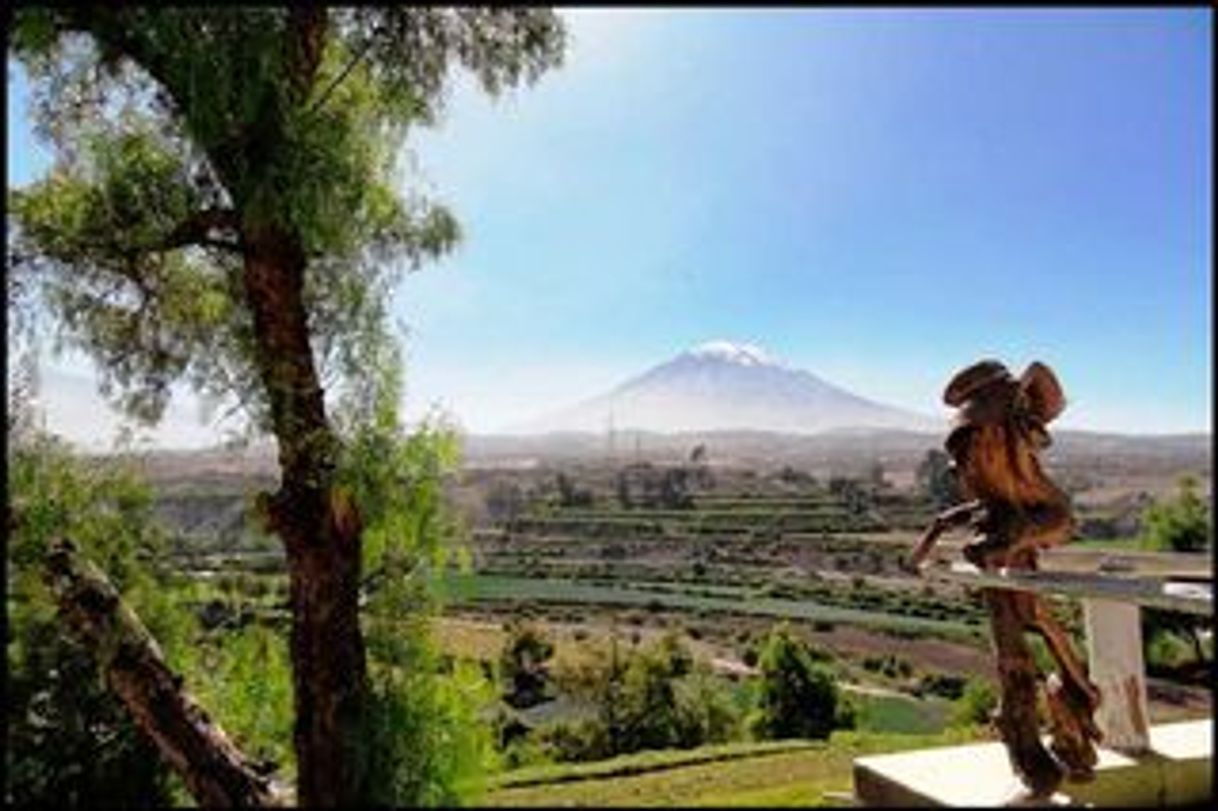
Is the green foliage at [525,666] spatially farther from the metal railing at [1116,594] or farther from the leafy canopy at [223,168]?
the metal railing at [1116,594]

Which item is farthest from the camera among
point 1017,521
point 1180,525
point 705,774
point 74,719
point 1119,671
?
point 1180,525

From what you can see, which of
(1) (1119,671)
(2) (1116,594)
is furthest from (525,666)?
(2) (1116,594)

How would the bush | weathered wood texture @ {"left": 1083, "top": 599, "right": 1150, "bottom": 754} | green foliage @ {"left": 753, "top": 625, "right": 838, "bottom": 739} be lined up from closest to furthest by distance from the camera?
weathered wood texture @ {"left": 1083, "top": 599, "right": 1150, "bottom": 754}
green foliage @ {"left": 753, "top": 625, "right": 838, "bottom": 739}
the bush

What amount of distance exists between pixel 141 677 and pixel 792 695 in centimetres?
3237

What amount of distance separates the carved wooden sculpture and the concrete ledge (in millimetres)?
145

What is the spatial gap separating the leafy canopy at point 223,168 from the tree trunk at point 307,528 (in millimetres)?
232

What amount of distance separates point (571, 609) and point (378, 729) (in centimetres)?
7960

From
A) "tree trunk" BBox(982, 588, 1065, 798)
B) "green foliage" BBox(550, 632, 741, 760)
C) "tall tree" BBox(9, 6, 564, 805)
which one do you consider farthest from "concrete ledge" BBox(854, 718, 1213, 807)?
"green foliage" BBox(550, 632, 741, 760)

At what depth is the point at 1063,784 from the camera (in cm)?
520

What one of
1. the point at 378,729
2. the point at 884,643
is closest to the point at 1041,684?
the point at 378,729

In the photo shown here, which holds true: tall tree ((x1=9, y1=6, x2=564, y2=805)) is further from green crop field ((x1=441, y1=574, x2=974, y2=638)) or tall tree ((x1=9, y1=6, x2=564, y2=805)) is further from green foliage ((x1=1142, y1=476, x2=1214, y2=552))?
green crop field ((x1=441, y1=574, x2=974, y2=638))

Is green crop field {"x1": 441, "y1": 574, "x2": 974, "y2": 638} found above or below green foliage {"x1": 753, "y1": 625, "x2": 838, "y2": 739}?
below

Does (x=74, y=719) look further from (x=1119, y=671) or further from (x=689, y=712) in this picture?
(x=689, y=712)

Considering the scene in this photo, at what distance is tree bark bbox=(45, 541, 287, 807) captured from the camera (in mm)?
6980
